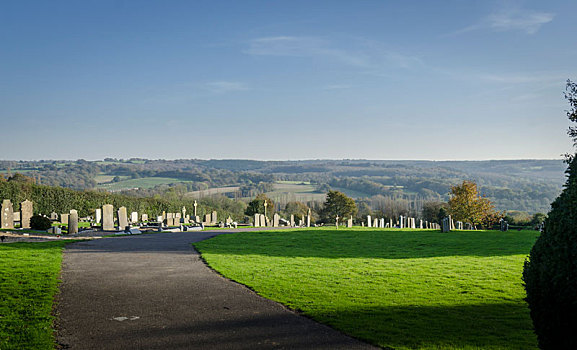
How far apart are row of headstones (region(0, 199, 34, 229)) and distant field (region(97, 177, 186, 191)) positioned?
310 feet

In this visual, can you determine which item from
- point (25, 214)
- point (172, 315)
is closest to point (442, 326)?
point (172, 315)

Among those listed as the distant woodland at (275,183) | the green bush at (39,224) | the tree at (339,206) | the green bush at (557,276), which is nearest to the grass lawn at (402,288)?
the green bush at (557,276)

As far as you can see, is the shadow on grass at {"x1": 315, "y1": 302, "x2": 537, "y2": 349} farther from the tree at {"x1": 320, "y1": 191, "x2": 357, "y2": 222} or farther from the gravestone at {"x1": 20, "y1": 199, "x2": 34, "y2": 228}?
the tree at {"x1": 320, "y1": 191, "x2": 357, "y2": 222}

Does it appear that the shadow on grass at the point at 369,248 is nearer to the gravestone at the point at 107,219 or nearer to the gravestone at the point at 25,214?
the gravestone at the point at 107,219

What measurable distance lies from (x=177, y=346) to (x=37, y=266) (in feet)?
31.5

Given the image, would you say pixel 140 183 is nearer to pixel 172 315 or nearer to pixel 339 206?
pixel 339 206

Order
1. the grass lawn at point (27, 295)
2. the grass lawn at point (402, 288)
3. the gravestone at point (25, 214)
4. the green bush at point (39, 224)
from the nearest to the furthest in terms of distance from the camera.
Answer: the grass lawn at point (27, 295) < the grass lawn at point (402, 288) < the green bush at point (39, 224) < the gravestone at point (25, 214)

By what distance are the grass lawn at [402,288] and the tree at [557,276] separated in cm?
147

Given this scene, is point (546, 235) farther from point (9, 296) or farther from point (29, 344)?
point (9, 296)

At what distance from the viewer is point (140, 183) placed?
139 m

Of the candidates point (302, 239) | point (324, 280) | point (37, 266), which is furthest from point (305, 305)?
point (302, 239)

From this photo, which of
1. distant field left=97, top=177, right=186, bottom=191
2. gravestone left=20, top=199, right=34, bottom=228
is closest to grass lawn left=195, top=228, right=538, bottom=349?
gravestone left=20, top=199, right=34, bottom=228

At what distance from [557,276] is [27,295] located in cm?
1039

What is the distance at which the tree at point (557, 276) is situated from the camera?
17.1 ft
